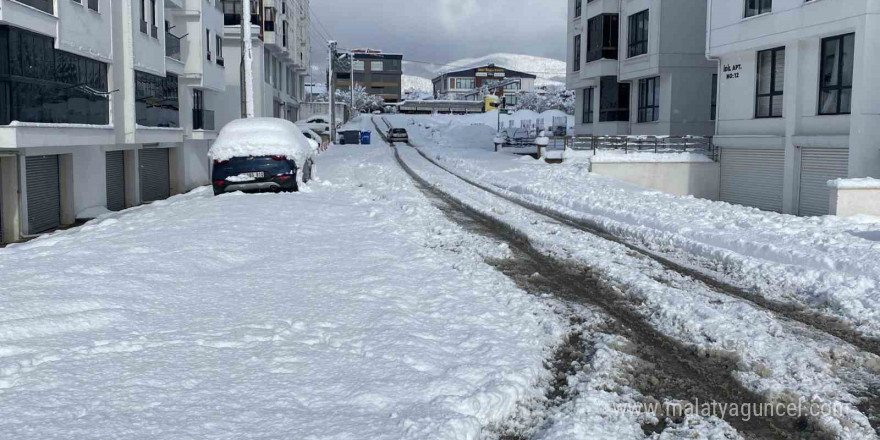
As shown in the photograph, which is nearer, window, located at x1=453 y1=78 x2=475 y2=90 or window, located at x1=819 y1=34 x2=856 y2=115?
window, located at x1=819 y1=34 x2=856 y2=115

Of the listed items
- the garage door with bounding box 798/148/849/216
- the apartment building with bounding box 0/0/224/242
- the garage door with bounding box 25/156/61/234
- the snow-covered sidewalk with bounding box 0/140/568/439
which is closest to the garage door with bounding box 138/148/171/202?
the apartment building with bounding box 0/0/224/242

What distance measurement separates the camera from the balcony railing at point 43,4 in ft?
53.3

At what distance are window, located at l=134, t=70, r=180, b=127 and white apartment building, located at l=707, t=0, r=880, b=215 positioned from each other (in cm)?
1958

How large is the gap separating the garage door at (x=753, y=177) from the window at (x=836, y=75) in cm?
232

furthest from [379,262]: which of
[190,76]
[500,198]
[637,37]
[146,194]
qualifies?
→ [637,37]

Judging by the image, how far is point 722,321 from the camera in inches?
266

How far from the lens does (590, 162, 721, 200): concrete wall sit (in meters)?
27.1

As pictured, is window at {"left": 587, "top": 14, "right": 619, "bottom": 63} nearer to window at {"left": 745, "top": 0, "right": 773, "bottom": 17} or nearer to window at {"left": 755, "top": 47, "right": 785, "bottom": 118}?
window at {"left": 745, "top": 0, "right": 773, "bottom": 17}

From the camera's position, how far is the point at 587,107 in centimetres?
4400

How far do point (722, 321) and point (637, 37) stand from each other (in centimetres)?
3203

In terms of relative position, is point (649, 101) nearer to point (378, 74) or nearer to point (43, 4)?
point (43, 4)

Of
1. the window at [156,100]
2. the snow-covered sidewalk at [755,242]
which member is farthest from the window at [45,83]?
the snow-covered sidewalk at [755,242]

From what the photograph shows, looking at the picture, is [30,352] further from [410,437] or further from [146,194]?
[146,194]

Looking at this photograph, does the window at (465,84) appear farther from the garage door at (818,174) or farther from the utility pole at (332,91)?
the garage door at (818,174)
